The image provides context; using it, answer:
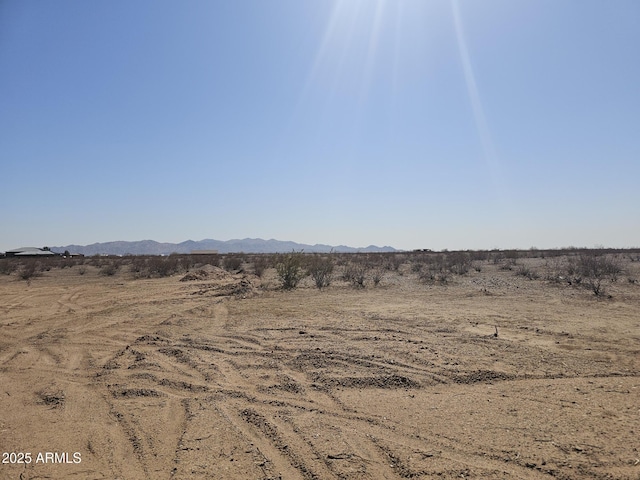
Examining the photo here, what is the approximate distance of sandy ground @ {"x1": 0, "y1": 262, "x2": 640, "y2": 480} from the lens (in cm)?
392

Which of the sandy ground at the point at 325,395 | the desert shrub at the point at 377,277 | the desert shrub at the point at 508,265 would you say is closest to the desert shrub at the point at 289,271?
the desert shrub at the point at 377,277

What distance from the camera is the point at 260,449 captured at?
163 inches

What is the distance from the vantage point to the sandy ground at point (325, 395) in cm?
392

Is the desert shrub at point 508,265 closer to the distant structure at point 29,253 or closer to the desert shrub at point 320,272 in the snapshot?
the desert shrub at point 320,272

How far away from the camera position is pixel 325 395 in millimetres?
5613

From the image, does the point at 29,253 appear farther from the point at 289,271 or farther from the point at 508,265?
the point at 508,265

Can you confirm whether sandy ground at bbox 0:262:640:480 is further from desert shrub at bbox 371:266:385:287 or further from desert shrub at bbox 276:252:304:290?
desert shrub at bbox 371:266:385:287

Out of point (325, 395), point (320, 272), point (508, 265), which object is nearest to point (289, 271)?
point (320, 272)

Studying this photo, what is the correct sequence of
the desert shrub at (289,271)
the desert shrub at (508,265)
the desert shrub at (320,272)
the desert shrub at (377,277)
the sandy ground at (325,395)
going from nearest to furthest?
the sandy ground at (325,395), the desert shrub at (289,271), the desert shrub at (320,272), the desert shrub at (377,277), the desert shrub at (508,265)

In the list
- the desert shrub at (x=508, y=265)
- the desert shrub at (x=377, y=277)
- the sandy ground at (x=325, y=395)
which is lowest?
the sandy ground at (x=325, y=395)

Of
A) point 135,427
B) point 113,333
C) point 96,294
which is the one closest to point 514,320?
point 135,427

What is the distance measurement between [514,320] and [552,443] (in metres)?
6.72

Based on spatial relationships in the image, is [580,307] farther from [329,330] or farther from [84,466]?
[84,466]

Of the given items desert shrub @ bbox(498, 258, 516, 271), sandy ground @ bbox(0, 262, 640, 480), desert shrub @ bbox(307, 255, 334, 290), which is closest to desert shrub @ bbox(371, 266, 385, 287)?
desert shrub @ bbox(307, 255, 334, 290)
